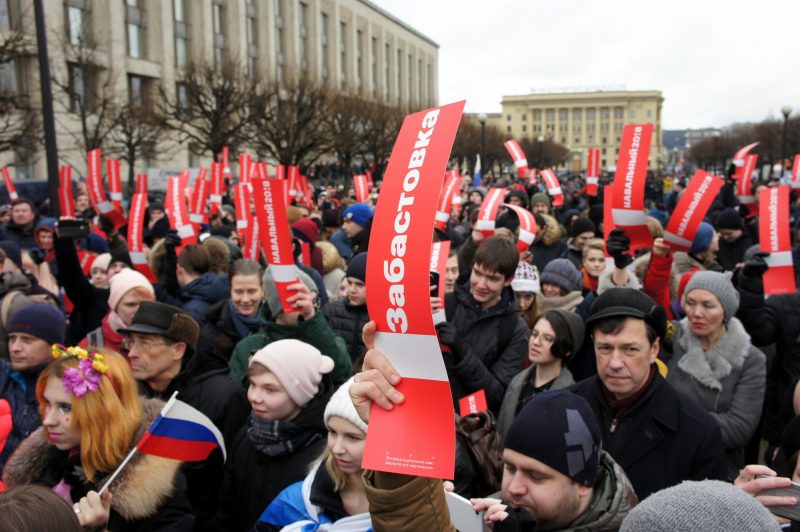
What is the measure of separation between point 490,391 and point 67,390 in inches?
80.9

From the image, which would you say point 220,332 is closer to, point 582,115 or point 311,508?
point 311,508

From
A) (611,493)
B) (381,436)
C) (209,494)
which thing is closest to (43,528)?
(381,436)

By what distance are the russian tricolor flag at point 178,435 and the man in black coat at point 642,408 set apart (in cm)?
163

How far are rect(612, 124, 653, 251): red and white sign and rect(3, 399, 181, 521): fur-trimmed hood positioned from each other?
9.94 feet

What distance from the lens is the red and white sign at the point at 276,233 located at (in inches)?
148

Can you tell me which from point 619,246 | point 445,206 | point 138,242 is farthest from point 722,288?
point 445,206

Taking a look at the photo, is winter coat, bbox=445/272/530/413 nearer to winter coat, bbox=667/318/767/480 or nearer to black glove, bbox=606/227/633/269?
black glove, bbox=606/227/633/269

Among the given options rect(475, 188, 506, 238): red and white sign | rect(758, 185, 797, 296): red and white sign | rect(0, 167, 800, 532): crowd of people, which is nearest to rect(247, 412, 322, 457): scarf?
rect(0, 167, 800, 532): crowd of people

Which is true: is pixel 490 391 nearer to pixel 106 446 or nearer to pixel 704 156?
pixel 106 446

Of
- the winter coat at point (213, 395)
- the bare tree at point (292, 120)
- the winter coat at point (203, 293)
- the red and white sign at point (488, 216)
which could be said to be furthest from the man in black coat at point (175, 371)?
the bare tree at point (292, 120)

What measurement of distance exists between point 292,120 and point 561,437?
1231 inches

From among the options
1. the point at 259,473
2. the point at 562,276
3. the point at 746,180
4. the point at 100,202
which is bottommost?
the point at 259,473

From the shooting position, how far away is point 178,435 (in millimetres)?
2607

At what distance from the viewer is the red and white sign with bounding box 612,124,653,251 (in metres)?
4.21
